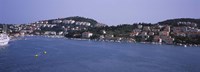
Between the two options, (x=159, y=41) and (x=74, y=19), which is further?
(x=74, y=19)

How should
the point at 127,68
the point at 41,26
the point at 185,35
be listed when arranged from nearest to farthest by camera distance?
the point at 127,68 → the point at 185,35 → the point at 41,26

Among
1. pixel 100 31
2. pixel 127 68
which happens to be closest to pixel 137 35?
pixel 100 31

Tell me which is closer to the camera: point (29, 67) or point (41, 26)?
point (29, 67)

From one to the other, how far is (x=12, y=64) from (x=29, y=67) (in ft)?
6.49

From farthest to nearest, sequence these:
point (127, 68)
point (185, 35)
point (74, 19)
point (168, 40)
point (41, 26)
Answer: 1. point (74, 19)
2. point (41, 26)
3. point (185, 35)
4. point (168, 40)
5. point (127, 68)

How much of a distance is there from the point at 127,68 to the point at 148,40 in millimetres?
45520

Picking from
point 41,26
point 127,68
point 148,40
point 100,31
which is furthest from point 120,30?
point 127,68

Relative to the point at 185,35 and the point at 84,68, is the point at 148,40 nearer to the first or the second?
the point at 185,35

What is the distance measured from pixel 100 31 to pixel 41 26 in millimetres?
42564

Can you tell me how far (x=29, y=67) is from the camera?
2322 centimetres

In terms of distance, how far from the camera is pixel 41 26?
400 feet

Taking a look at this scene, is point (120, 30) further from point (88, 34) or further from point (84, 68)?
point (84, 68)

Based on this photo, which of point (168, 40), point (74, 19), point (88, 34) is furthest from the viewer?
point (74, 19)

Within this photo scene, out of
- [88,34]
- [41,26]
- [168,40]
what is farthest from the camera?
[41,26]
